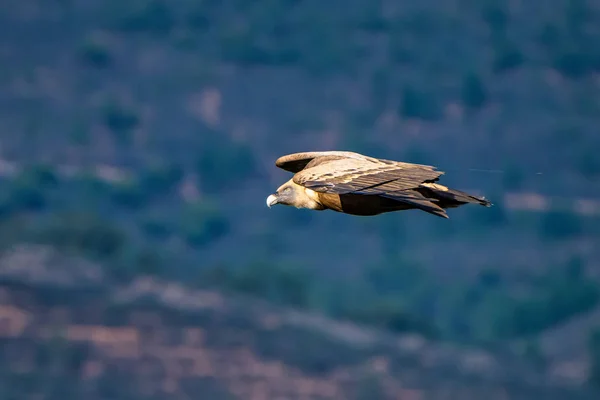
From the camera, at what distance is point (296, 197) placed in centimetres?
1703

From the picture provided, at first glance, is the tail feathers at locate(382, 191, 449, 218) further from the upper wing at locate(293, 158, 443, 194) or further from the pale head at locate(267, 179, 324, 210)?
the pale head at locate(267, 179, 324, 210)

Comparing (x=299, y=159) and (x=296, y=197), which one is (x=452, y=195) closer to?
(x=296, y=197)

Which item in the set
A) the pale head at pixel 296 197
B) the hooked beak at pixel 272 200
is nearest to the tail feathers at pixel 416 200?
the pale head at pixel 296 197

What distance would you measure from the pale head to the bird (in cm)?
2

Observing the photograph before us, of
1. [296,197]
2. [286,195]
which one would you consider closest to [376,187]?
[296,197]

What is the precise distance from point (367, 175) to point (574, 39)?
97.2 feet

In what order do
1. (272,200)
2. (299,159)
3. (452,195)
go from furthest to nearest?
(299,159), (272,200), (452,195)

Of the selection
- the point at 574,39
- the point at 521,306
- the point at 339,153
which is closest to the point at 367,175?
the point at 339,153

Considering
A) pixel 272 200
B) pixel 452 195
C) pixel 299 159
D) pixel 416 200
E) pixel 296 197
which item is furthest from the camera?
pixel 299 159

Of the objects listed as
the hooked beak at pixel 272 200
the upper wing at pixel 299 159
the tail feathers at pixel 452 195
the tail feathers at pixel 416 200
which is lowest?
the tail feathers at pixel 416 200

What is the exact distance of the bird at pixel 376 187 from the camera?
593 inches

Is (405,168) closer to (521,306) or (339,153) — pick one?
(339,153)

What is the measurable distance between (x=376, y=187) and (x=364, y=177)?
1.32 feet

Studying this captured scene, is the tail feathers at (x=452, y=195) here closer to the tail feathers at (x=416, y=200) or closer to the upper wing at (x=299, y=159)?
the tail feathers at (x=416, y=200)
